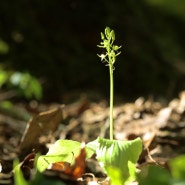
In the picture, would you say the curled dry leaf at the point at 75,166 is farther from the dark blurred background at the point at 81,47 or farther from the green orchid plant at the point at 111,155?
the dark blurred background at the point at 81,47

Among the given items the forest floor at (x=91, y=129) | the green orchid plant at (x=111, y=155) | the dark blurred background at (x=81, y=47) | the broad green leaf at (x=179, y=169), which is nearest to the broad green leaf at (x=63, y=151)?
the green orchid plant at (x=111, y=155)

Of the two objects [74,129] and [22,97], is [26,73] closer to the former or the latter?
[22,97]

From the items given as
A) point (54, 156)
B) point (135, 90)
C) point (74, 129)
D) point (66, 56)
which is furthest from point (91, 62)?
point (54, 156)

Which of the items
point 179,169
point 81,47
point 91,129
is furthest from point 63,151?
point 81,47

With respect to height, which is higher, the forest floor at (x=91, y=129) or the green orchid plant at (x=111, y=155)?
the forest floor at (x=91, y=129)

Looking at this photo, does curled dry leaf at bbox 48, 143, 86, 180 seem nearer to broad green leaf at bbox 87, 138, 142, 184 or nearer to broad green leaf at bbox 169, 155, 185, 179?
broad green leaf at bbox 87, 138, 142, 184

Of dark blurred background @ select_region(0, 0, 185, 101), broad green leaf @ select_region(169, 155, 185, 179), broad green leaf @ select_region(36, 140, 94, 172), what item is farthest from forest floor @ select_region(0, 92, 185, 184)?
dark blurred background @ select_region(0, 0, 185, 101)
